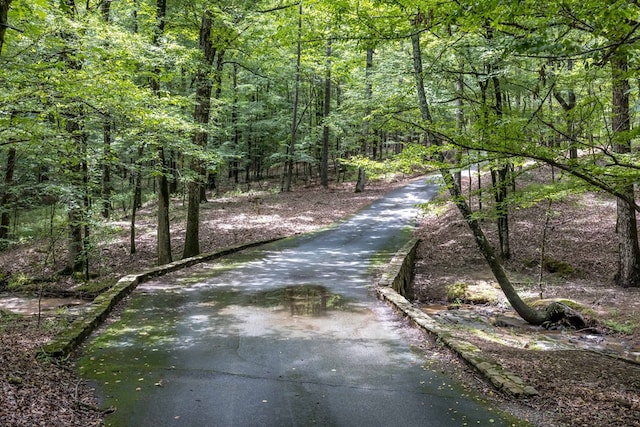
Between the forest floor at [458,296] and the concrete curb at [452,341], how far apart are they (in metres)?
0.11

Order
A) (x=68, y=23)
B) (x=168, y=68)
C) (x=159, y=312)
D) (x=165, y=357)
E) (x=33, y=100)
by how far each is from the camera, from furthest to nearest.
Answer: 1. (x=168, y=68)
2. (x=159, y=312)
3. (x=68, y=23)
4. (x=33, y=100)
5. (x=165, y=357)

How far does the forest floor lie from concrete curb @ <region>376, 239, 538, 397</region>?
0.11 metres

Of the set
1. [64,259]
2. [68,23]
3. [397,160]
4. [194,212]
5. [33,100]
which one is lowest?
[64,259]

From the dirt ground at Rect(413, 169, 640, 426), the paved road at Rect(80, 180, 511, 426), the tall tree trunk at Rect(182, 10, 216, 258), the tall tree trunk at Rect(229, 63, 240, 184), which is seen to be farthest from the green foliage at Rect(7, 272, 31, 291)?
the tall tree trunk at Rect(229, 63, 240, 184)

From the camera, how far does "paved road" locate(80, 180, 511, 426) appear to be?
15.2 feet

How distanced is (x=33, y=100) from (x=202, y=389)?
16.4 ft

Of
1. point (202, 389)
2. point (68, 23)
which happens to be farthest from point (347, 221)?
point (202, 389)

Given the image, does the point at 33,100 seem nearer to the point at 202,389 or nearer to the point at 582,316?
the point at 202,389

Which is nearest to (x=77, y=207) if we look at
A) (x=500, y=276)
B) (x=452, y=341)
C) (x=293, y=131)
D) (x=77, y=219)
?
(x=77, y=219)

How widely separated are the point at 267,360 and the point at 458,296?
7.38 m

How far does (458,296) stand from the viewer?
39.7 ft

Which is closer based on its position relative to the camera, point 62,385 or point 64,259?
point 62,385

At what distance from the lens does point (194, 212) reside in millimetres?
15250

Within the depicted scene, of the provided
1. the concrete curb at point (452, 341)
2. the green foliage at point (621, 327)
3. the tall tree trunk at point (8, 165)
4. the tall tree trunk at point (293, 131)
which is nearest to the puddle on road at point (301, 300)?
the concrete curb at point (452, 341)
